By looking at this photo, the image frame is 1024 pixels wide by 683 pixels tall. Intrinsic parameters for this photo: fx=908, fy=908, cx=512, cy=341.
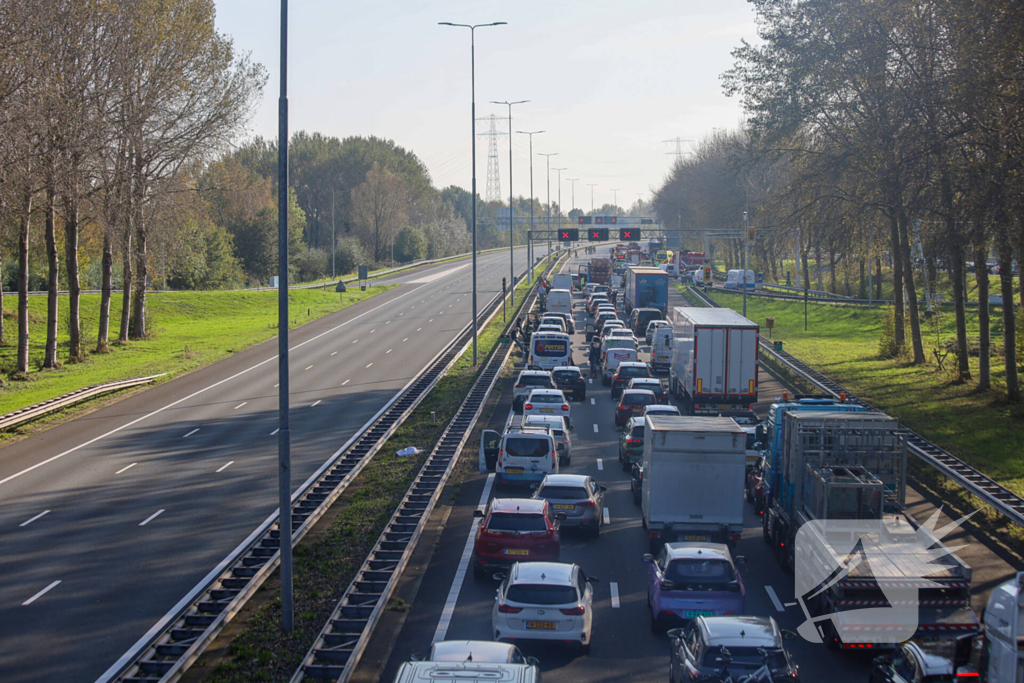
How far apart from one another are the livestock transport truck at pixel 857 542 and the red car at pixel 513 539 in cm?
422

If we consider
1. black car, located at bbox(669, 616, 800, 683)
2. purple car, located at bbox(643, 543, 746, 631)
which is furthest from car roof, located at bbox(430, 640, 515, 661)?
purple car, located at bbox(643, 543, 746, 631)

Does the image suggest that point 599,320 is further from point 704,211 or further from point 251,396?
point 704,211

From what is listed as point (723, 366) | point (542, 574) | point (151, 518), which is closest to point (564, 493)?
point (542, 574)

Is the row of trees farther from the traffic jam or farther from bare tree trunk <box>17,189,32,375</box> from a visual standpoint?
bare tree trunk <box>17,189,32,375</box>

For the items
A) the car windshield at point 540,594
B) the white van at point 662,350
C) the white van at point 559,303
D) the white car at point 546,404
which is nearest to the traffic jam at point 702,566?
the car windshield at point 540,594

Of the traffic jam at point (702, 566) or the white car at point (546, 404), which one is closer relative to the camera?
the traffic jam at point (702, 566)

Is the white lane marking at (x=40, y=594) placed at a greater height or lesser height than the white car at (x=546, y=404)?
lesser

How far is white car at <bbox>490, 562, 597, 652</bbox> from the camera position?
12.4 metres

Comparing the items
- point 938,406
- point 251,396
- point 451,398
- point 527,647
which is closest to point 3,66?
point 251,396

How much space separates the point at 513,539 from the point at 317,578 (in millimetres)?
3587

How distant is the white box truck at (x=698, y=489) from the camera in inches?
667

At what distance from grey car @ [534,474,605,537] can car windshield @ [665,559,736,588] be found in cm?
481

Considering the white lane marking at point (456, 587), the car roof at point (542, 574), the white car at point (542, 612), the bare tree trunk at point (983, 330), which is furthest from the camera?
the bare tree trunk at point (983, 330)

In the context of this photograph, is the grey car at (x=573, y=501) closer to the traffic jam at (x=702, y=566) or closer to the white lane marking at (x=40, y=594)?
the traffic jam at (x=702, y=566)
